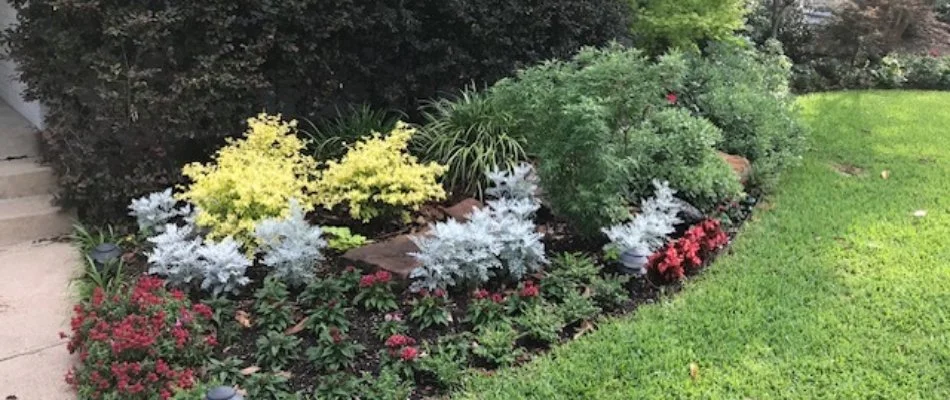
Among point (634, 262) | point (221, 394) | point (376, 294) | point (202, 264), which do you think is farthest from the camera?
point (634, 262)

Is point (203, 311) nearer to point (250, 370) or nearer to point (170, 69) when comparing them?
point (250, 370)

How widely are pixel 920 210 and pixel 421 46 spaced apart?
10.8 feet

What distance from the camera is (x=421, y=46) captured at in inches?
217

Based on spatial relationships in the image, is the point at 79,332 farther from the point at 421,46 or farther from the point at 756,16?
the point at 756,16

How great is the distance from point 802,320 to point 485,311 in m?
1.37

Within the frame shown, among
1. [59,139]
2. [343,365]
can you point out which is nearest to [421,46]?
[59,139]

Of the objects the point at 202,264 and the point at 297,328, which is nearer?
the point at 297,328

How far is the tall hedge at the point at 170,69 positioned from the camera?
14.5 feet

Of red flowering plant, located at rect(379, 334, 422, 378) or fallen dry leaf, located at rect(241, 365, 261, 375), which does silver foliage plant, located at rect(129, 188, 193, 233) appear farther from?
red flowering plant, located at rect(379, 334, 422, 378)

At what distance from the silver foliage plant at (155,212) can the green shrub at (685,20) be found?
13.7ft

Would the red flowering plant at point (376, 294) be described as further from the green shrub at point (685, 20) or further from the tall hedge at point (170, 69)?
the green shrub at point (685, 20)

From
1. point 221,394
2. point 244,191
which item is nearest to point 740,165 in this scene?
point 244,191

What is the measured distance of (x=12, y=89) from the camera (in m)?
5.95

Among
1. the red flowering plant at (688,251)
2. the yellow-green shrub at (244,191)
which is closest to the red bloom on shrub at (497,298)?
the red flowering plant at (688,251)
